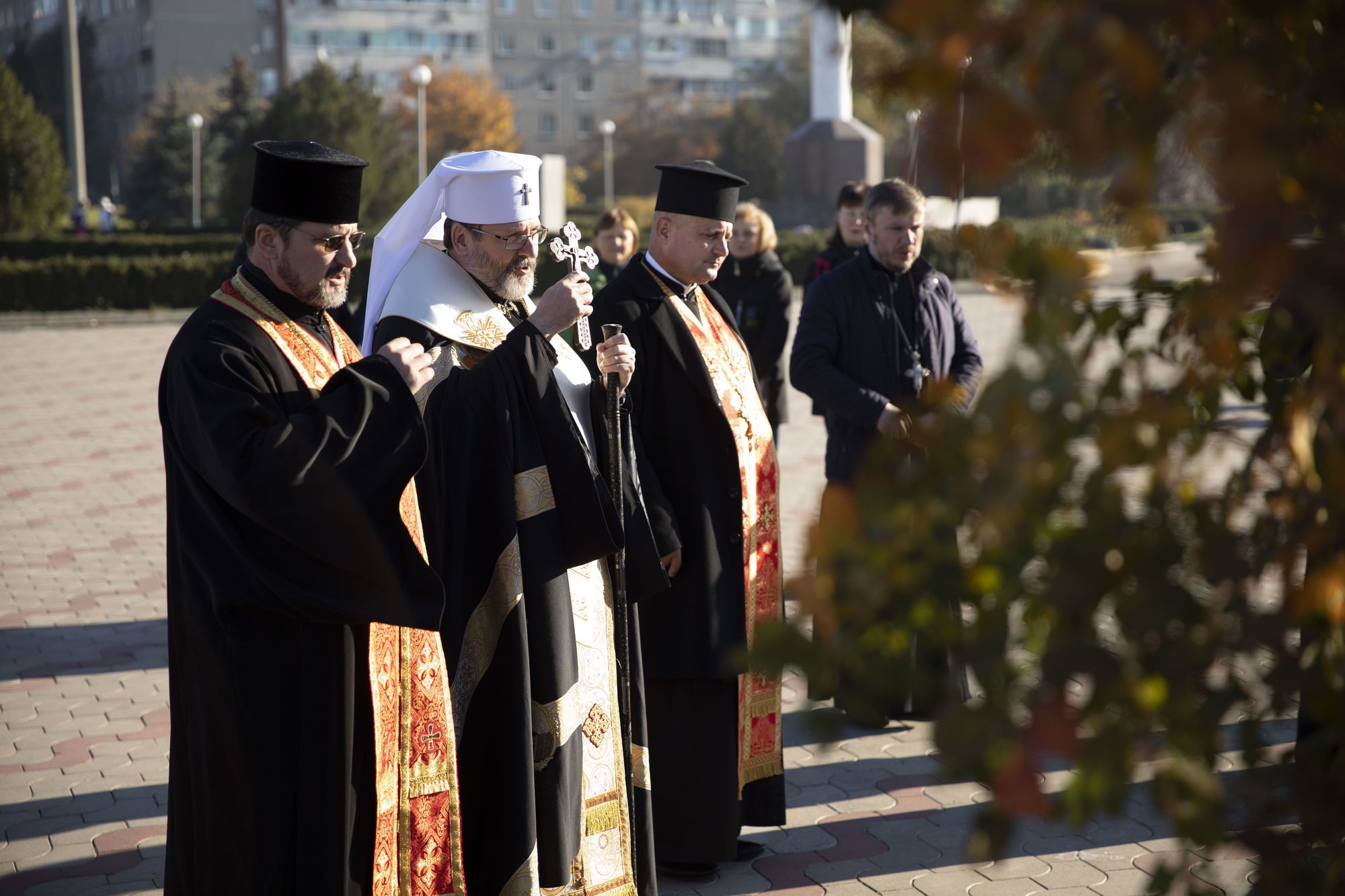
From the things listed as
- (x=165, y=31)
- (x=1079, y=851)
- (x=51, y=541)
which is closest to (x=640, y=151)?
(x=165, y=31)

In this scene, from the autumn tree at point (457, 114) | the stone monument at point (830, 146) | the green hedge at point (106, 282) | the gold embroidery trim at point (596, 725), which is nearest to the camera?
the gold embroidery trim at point (596, 725)

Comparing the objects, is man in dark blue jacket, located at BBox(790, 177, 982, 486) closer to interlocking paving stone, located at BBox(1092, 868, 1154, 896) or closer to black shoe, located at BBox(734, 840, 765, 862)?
black shoe, located at BBox(734, 840, 765, 862)

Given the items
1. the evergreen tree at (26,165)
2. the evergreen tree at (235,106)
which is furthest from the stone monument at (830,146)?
the evergreen tree at (235,106)

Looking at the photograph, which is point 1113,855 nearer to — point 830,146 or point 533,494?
point 533,494

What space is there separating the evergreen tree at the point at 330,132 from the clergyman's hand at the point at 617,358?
101 ft

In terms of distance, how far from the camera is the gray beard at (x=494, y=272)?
363 cm

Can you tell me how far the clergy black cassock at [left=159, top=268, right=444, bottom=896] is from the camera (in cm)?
277

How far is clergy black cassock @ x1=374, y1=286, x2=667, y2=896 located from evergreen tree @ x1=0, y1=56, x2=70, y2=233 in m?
28.5

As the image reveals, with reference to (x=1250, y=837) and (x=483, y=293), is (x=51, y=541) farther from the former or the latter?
(x=1250, y=837)

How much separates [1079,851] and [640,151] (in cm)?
6790

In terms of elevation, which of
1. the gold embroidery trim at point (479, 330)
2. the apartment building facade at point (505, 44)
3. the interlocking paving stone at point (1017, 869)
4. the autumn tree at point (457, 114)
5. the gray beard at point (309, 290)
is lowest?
the interlocking paving stone at point (1017, 869)

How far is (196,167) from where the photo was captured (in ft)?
152

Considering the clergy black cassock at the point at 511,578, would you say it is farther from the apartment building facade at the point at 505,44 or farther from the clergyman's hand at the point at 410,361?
the apartment building facade at the point at 505,44

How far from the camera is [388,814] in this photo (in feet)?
9.84
